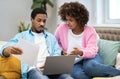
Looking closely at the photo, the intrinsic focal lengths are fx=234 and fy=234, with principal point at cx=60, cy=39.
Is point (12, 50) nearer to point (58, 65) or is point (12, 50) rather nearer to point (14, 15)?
point (58, 65)

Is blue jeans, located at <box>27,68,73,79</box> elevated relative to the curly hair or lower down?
lower down

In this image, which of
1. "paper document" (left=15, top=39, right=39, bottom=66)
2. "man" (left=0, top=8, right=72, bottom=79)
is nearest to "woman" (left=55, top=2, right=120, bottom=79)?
"man" (left=0, top=8, right=72, bottom=79)

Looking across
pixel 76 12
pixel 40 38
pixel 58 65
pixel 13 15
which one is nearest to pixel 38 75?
pixel 58 65

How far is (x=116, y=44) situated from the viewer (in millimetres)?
2377

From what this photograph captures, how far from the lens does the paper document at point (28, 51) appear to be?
1.84m

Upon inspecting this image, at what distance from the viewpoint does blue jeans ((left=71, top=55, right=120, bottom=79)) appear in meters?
1.90

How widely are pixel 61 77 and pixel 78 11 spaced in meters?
0.76

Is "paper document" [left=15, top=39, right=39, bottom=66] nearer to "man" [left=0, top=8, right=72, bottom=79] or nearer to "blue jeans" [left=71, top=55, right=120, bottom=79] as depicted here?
"man" [left=0, top=8, right=72, bottom=79]

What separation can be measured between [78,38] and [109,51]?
336mm

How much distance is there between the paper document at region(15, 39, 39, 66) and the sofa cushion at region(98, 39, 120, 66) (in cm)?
79

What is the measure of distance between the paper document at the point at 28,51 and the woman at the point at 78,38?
0.40m

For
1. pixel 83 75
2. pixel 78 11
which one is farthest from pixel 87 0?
pixel 83 75

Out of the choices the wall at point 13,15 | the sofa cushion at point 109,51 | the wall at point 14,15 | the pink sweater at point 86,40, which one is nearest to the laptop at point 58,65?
the pink sweater at point 86,40

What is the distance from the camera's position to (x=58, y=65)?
6.21 ft
